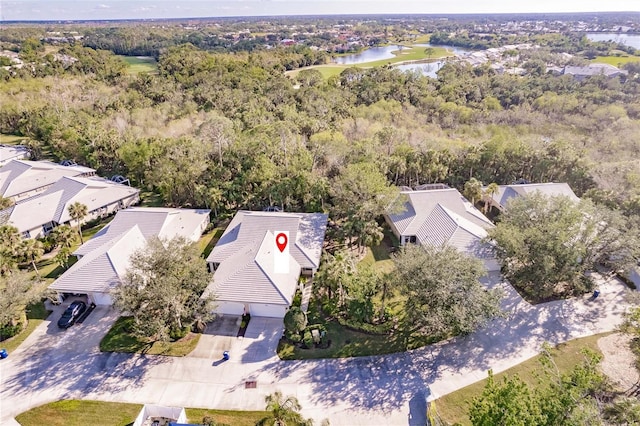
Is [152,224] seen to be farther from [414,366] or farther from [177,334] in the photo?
[414,366]

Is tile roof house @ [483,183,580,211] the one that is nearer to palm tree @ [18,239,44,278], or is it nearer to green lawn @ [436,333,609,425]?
green lawn @ [436,333,609,425]

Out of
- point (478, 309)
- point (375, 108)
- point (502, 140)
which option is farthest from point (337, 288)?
point (375, 108)

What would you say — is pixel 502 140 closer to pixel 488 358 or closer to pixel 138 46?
pixel 488 358

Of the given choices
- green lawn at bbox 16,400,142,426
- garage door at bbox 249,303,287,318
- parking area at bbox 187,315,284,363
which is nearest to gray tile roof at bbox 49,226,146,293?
parking area at bbox 187,315,284,363

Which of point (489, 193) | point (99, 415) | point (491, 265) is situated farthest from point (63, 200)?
point (489, 193)

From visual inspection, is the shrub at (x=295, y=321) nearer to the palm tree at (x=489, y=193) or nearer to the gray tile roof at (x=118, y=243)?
the gray tile roof at (x=118, y=243)

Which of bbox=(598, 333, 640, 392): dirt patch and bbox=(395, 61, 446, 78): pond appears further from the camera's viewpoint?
bbox=(395, 61, 446, 78): pond
